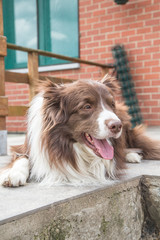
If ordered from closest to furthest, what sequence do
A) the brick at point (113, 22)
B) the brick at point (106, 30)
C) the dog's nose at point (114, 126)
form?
the dog's nose at point (114, 126), the brick at point (113, 22), the brick at point (106, 30)

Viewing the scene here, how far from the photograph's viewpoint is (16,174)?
6.94ft

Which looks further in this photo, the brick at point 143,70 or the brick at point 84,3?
the brick at point 84,3

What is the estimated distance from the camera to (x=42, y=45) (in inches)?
276

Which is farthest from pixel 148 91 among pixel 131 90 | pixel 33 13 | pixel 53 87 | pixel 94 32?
pixel 53 87

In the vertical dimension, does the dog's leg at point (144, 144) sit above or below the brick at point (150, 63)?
below

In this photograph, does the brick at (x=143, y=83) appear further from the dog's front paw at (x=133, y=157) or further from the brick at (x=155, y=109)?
the dog's front paw at (x=133, y=157)

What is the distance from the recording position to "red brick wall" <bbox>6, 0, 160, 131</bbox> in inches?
231

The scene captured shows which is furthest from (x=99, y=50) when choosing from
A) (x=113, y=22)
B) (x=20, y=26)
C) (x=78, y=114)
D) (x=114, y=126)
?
(x=114, y=126)

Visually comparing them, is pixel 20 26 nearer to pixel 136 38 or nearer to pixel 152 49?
pixel 136 38

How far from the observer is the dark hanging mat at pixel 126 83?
19.4 feet

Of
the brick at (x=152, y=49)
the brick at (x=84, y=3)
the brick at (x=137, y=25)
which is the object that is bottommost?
the brick at (x=152, y=49)

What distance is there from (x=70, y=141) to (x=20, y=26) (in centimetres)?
560

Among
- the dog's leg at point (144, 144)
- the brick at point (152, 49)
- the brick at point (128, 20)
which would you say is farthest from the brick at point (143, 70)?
the dog's leg at point (144, 144)

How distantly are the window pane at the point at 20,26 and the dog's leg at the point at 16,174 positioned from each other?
16.9 ft
